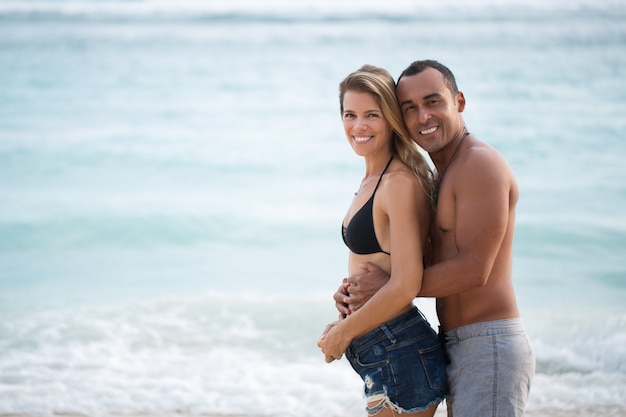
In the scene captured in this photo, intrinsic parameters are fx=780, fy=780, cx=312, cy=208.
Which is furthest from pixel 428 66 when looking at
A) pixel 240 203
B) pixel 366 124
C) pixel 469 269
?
pixel 240 203

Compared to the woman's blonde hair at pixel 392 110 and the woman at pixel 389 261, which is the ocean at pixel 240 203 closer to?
the woman at pixel 389 261

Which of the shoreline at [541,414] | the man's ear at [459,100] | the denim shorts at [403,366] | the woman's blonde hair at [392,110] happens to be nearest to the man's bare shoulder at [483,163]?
the woman's blonde hair at [392,110]

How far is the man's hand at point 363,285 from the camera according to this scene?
2934mm

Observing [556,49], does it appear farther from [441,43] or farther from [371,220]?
[371,220]

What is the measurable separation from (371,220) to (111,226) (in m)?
8.83

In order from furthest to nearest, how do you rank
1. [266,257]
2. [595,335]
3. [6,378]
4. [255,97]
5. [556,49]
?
[556,49] < [255,97] < [266,257] < [595,335] < [6,378]

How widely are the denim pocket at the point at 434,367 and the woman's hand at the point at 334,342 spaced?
30 centimetres

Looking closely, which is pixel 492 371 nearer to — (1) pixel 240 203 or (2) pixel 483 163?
(2) pixel 483 163

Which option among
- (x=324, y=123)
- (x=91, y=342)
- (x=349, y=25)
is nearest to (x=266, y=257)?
(x=91, y=342)

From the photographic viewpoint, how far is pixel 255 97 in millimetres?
19188

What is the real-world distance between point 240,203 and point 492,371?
9.90 metres

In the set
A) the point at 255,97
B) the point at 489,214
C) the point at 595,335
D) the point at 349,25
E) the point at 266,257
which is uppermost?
the point at 349,25

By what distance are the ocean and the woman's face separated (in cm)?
259

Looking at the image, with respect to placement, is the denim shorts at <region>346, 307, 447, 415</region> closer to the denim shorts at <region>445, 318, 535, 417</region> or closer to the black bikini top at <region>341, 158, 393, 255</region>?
the denim shorts at <region>445, 318, 535, 417</region>
